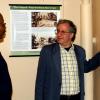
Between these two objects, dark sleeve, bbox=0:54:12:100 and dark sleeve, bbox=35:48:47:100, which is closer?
dark sleeve, bbox=0:54:12:100

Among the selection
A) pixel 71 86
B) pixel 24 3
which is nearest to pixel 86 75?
pixel 71 86

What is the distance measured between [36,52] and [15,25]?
35 cm

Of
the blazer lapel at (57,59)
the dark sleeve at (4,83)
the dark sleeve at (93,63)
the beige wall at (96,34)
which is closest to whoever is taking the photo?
the dark sleeve at (4,83)

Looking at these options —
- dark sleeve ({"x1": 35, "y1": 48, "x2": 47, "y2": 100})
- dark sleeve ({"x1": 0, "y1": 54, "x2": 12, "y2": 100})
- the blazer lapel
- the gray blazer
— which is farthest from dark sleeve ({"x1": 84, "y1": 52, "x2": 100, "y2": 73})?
dark sleeve ({"x1": 0, "y1": 54, "x2": 12, "y2": 100})

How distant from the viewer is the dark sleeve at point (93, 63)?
2922 mm

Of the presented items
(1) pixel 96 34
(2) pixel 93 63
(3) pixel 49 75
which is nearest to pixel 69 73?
(3) pixel 49 75

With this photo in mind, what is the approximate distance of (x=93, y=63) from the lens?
293 cm

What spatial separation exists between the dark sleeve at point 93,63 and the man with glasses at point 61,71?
0.33ft

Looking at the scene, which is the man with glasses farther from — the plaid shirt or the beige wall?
the beige wall

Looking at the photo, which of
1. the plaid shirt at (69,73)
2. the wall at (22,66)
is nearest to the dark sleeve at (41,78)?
the plaid shirt at (69,73)

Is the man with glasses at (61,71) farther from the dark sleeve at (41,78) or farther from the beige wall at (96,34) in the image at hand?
the beige wall at (96,34)

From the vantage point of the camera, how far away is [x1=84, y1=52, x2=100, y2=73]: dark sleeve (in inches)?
115

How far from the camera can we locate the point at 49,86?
2771 millimetres

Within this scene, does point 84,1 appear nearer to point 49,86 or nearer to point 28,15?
point 28,15
